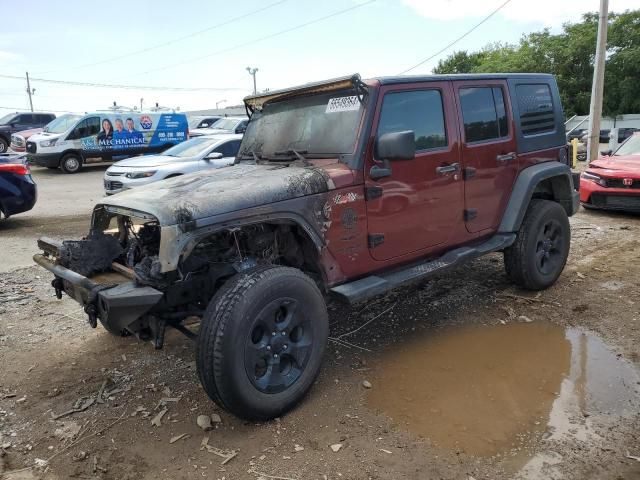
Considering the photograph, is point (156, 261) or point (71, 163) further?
point (71, 163)

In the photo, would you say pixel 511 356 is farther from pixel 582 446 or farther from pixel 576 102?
pixel 576 102

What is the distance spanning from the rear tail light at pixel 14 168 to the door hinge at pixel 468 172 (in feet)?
24.0

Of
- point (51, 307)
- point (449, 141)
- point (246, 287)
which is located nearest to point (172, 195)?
point (246, 287)

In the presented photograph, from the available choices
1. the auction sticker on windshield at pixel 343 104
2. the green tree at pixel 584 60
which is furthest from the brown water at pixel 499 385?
the green tree at pixel 584 60

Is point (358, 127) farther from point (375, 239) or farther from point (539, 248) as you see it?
point (539, 248)

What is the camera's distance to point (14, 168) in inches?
329

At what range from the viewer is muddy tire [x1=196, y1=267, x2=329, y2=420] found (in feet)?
9.55

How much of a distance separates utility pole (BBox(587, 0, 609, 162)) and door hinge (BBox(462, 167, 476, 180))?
12238 mm

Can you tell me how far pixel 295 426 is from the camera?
10.3ft

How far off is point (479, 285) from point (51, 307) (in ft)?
14.2

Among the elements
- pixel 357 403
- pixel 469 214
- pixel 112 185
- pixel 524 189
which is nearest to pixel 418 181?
pixel 469 214

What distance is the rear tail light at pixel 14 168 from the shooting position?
8.27 m

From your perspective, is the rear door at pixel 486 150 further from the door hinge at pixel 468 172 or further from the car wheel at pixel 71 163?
the car wheel at pixel 71 163

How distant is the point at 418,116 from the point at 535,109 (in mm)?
1720
